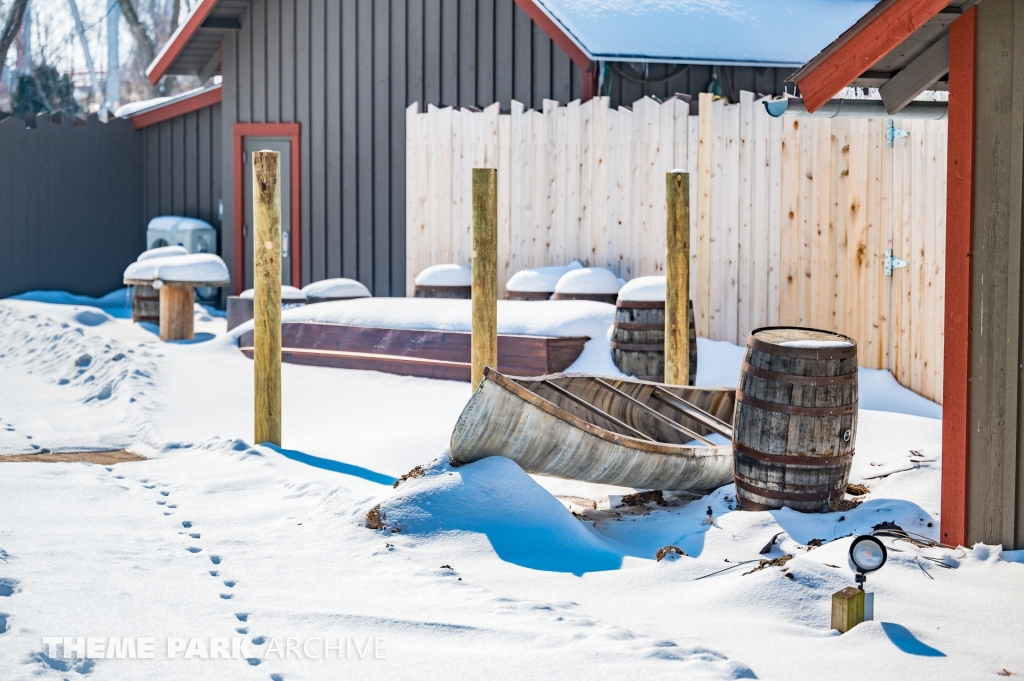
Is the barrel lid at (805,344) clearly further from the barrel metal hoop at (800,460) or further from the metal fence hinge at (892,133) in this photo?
the metal fence hinge at (892,133)

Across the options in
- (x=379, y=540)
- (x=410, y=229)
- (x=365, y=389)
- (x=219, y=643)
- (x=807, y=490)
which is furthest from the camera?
(x=410, y=229)

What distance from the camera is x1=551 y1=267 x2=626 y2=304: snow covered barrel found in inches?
444

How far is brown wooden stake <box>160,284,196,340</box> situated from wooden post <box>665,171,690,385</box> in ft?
21.7

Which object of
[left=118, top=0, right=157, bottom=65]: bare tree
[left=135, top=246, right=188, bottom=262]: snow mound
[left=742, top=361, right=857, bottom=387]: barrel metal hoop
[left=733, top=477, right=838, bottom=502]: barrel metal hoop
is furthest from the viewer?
[left=118, top=0, right=157, bottom=65]: bare tree

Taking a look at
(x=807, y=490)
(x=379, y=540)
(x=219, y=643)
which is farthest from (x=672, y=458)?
(x=219, y=643)

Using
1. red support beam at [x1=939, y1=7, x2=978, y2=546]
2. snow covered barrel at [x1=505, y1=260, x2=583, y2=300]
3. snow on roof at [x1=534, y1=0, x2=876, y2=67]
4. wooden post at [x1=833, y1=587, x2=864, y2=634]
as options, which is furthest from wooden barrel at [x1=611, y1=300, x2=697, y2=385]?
wooden post at [x1=833, y1=587, x2=864, y2=634]

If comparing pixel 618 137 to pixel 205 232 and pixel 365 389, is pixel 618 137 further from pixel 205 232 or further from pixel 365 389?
pixel 205 232

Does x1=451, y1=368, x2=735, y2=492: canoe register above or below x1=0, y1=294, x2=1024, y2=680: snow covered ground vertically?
above

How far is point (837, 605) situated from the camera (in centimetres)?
424

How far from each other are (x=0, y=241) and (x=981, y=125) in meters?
15.1

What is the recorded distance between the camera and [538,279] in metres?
12.0

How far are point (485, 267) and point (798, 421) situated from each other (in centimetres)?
251

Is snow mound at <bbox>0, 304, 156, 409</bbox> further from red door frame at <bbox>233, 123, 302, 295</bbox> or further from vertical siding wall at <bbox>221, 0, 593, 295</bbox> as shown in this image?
vertical siding wall at <bbox>221, 0, 593, 295</bbox>

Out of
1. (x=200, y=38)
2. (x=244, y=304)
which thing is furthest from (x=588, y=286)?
(x=200, y=38)
